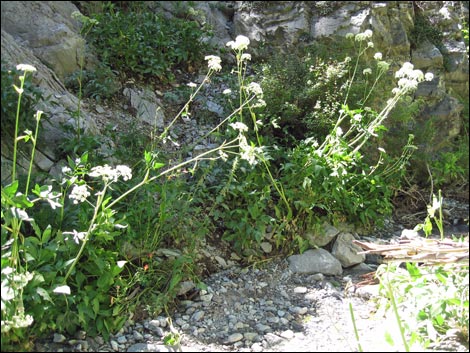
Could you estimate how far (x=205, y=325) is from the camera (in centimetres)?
359

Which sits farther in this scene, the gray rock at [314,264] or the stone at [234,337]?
the gray rock at [314,264]

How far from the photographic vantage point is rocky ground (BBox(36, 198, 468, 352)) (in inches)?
126

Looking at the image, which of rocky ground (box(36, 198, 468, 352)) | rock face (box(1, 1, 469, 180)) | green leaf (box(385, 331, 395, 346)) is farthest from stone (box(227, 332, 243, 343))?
rock face (box(1, 1, 469, 180))

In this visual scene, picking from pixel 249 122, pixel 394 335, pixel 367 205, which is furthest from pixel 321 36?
pixel 394 335

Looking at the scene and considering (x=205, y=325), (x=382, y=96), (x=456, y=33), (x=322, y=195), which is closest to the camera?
(x=205, y=325)

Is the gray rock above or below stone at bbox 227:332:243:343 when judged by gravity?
below

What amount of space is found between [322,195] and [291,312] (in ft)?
3.62

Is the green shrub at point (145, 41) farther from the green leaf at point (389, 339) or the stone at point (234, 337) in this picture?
the green leaf at point (389, 339)

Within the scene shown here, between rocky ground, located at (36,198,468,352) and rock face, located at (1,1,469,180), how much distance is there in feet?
6.58

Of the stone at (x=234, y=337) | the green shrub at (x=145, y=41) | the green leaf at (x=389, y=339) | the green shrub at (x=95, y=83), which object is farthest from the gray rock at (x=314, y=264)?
the green shrub at (x=145, y=41)

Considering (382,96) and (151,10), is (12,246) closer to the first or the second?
(382,96)

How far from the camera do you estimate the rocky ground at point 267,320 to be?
320cm

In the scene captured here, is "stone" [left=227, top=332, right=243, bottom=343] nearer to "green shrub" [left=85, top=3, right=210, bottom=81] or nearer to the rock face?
the rock face

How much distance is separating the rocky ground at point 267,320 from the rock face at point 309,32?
2006 mm
